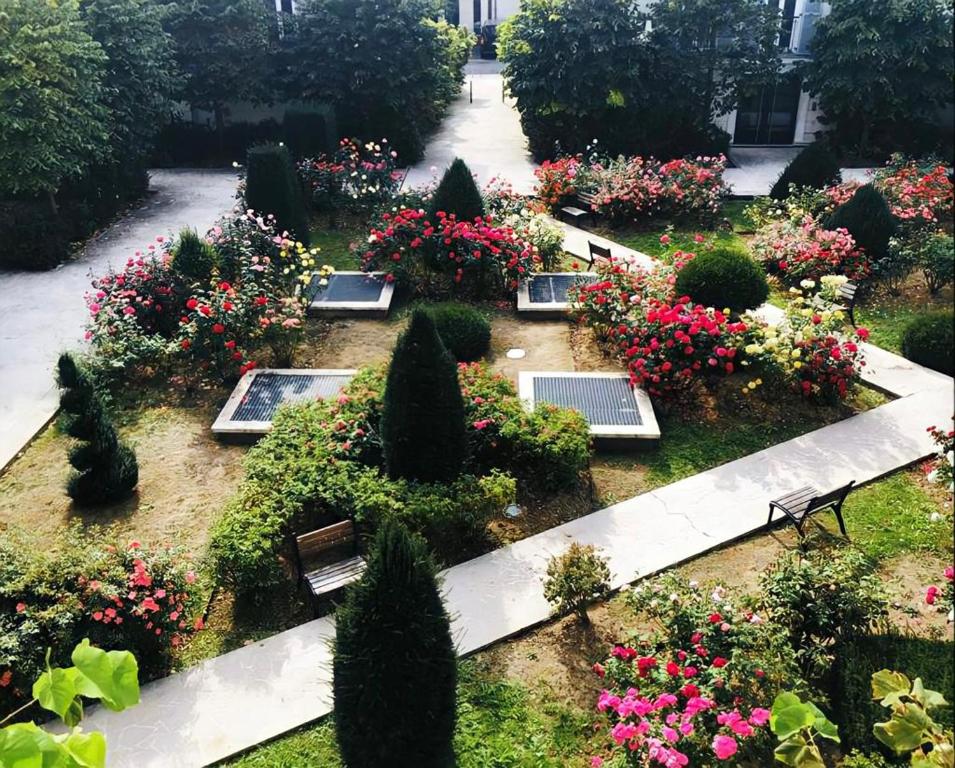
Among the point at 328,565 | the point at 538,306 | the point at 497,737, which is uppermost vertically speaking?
the point at 538,306

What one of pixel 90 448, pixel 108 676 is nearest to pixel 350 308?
pixel 90 448

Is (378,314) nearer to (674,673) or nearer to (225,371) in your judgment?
(225,371)

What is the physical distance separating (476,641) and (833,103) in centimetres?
1816

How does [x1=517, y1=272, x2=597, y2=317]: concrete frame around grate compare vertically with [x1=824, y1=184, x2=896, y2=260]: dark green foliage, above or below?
below

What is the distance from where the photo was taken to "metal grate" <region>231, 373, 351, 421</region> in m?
9.61

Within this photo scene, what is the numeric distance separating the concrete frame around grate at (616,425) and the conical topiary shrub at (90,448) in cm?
423

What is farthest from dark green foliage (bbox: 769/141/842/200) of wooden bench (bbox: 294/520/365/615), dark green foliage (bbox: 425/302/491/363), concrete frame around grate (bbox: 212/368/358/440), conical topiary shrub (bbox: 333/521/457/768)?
conical topiary shrub (bbox: 333/521/457/768)

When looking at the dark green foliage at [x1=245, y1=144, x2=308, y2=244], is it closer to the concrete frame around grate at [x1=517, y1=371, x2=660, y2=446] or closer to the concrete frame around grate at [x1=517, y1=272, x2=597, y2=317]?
the concrete frame around grate at [x1=517, y1=272, x2=597, y2=317]

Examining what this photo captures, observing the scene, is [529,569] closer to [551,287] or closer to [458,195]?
[551,287]

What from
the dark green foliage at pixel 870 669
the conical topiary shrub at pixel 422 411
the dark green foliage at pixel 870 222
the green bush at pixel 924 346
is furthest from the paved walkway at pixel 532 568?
the dark green foliage at pixel 870 222

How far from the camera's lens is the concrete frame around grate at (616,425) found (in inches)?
355

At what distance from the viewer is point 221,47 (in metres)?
19.6

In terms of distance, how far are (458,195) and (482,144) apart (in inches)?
400

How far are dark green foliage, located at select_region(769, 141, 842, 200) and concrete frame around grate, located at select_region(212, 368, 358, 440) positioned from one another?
33.9ft
